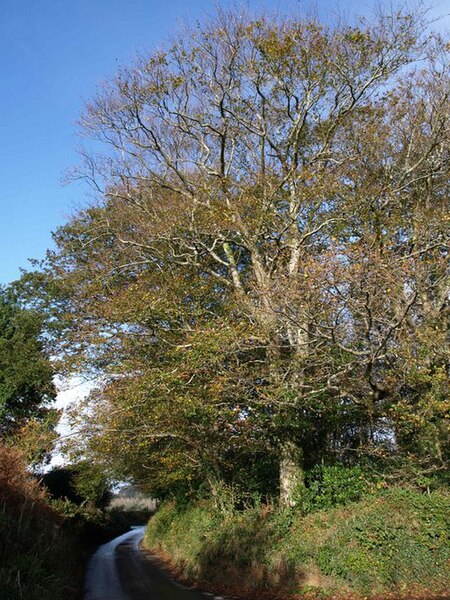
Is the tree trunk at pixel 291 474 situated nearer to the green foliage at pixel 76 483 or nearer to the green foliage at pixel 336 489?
the green foliage at pixel 336 489

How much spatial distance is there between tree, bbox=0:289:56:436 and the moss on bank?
607 inches

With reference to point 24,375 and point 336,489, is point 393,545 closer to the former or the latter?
point 336,489

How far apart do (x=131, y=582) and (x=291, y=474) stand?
260 inches

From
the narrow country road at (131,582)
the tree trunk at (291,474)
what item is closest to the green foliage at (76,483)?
the narrow country road at (131,582)

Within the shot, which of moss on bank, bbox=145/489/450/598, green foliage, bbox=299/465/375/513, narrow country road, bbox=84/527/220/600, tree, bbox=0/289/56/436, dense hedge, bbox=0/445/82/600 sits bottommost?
narrow country road, bbox=84/527/220/600

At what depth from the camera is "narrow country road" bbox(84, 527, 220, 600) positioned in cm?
1298

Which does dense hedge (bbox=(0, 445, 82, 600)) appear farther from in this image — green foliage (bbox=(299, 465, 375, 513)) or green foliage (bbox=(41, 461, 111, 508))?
green foliage (bbox=(41, 461, 111, 508))

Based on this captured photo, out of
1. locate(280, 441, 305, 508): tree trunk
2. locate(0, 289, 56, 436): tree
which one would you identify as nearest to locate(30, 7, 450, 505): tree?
locate(280, 441, 305, 508): tree trunk

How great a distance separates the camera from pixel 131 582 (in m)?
15.9

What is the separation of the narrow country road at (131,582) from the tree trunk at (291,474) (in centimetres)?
335

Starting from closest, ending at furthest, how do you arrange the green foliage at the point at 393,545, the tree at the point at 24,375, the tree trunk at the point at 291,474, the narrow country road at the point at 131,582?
the green foliage at the point at 393,545 → the narrow country road at the point at 131,582 → the tree trunk at the point at 291,474 → the tree at the point at 24,375

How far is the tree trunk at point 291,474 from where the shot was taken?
557 inches

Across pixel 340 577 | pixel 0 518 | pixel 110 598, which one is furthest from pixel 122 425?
pixel 340 577

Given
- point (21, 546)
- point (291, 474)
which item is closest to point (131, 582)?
point (291, 474)
